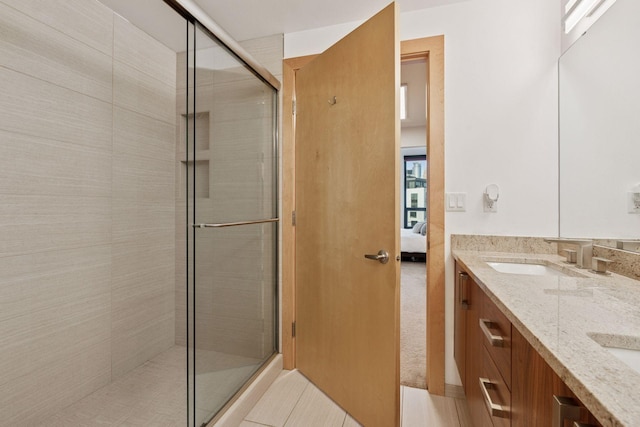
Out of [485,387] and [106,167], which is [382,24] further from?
[106,167]

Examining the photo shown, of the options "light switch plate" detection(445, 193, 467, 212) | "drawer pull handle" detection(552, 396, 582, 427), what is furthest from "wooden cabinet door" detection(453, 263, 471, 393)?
"drawer pull handle" detection(552, 396, 582, 427)

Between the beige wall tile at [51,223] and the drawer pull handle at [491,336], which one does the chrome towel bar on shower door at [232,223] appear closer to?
the beige wall tile at [51,223]

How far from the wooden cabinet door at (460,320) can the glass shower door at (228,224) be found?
3.93ft

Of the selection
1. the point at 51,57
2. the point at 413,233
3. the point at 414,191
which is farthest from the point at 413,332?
the point at 414,191

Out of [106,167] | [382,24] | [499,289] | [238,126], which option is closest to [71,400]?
[106,167]

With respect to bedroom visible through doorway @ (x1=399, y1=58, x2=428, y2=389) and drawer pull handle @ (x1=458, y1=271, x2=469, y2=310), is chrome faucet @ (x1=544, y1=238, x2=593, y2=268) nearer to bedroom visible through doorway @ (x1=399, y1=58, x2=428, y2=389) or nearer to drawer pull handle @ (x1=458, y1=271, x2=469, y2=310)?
drawer pull handle @ (x1=458, y1=271, x2=469, y2=310)

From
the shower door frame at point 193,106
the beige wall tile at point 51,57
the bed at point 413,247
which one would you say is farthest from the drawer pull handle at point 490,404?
the bed at point 413,247

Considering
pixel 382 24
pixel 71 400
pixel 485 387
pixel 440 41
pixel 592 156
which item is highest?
pixel 440 41

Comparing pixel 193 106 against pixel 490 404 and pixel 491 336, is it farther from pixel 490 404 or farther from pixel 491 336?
pixel 490 404

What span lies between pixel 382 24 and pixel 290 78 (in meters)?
0.87

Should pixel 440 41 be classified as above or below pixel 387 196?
above

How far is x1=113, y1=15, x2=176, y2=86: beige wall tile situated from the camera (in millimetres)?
2074

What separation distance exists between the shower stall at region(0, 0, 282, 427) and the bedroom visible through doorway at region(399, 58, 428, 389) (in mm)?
982

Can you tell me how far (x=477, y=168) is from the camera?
75.2 inches
